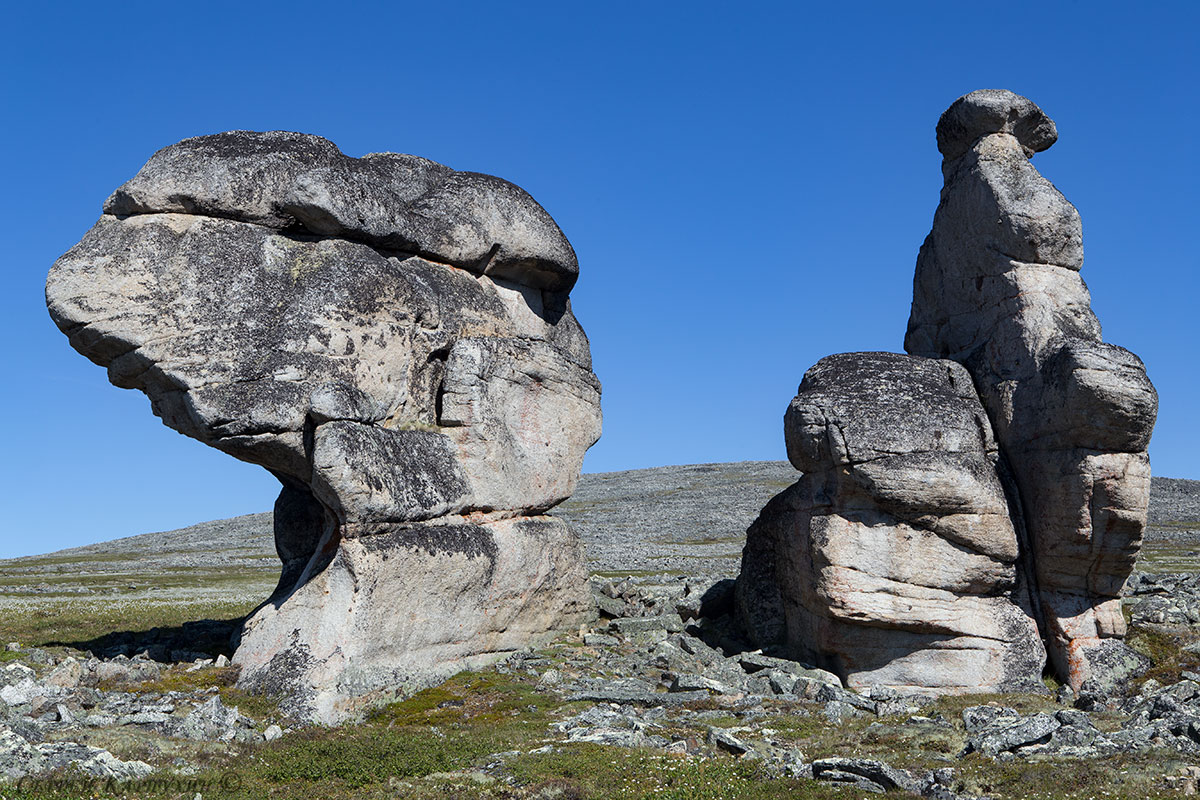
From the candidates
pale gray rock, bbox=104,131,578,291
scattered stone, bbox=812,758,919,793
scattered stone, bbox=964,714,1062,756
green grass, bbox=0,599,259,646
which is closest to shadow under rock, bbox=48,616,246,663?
green grass, bbox=0,599,259,646

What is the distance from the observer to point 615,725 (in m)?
18.3

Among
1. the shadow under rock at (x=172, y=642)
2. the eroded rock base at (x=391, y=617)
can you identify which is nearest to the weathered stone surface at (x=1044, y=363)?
the eroded rock base at (x=391, y=617)

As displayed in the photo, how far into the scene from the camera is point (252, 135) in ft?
76.4

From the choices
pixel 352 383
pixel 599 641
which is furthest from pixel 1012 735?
pixel 352 383

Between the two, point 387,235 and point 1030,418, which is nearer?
point 1030,418

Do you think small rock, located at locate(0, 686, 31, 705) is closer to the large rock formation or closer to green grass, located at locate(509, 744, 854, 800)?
green grass, located at locate(509, 744, 854, 800)

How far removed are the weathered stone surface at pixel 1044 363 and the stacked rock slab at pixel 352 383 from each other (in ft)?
30.5

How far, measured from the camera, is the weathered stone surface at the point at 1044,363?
20750 millimetres

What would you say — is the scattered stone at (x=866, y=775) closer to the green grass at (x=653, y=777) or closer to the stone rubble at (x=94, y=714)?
the green grass at (x=653, y=777)

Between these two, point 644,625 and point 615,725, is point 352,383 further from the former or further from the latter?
point 644,625

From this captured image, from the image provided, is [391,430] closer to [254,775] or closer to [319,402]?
[319,402]

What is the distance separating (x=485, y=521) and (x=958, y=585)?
9.68 meters

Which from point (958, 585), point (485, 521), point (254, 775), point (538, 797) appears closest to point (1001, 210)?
point (958, 585)

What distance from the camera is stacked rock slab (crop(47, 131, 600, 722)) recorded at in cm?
2053
